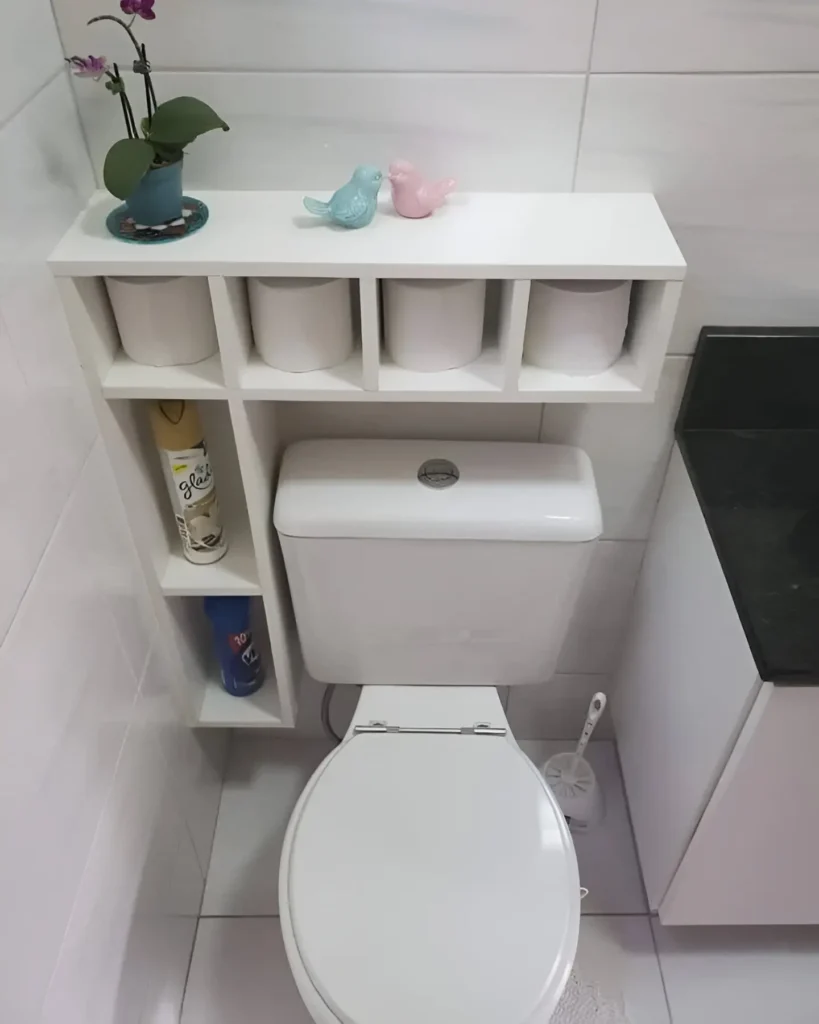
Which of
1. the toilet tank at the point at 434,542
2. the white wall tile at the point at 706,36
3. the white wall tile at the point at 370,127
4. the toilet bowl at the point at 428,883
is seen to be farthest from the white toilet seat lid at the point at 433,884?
the white wall tile at the point at 706,36

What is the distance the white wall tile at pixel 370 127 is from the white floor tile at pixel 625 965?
3.77ft

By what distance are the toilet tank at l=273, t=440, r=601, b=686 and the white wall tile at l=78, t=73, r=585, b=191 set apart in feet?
1.08

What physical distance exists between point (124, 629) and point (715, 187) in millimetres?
855

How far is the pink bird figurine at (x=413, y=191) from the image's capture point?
0.86 meters

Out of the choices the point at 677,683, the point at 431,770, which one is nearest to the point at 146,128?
the point at 431,770

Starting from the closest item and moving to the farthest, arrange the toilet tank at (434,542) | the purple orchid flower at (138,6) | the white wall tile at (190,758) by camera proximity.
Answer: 1. the purple orchid flower at (138,6)
2. the toilet tank at (434,542)
3. the white wall tile at (190,758)

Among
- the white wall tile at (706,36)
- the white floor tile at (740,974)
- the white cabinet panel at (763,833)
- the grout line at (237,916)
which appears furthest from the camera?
the grout line at (237,916)

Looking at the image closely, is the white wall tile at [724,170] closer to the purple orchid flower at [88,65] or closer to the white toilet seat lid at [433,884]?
the purple orchid flower at [88,65]

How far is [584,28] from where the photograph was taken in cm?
84

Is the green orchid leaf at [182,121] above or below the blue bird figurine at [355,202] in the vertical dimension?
above

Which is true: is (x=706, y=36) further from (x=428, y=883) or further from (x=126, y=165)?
(x=428, y=883)

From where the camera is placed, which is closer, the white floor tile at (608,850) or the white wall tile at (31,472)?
the white wall tile at (31,472)

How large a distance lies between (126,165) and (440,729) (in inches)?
31.7

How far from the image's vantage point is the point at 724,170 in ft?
3.05
